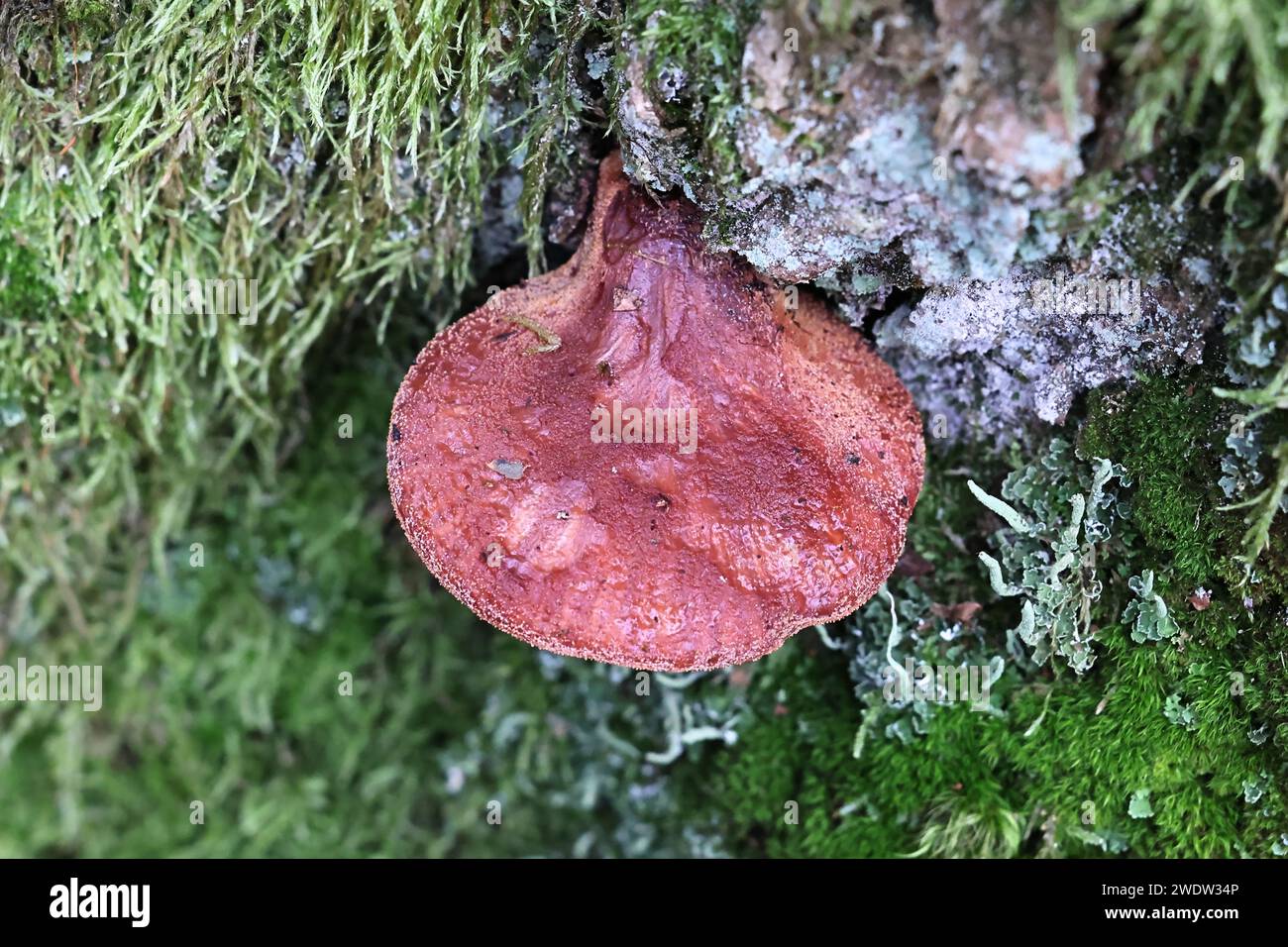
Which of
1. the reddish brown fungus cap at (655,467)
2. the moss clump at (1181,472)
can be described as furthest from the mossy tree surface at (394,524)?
the reddish brown fungus cap at (655,467)

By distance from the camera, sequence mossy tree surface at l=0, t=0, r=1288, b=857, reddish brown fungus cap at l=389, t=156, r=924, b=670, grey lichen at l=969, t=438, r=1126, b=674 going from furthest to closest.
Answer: grey lichen at l=969, t=438, r=1126, b=674, mossy tree surface at l=0, t=0, r=1288, b=857, reddish brown fungus cap at l=389, t=156, r=924, b=670

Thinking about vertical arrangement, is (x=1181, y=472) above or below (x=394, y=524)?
above

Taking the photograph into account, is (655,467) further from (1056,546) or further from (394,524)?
(394,524)

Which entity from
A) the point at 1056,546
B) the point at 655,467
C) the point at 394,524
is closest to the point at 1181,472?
the point at 1056,546

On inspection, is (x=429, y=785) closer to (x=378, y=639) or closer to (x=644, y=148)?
(x=378, y=639)

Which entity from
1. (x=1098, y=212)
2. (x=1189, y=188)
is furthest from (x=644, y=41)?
(x=1189, y=188)

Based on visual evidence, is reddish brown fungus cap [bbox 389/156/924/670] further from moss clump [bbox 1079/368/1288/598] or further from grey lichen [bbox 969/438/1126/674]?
moss clump [bbox 1079/368/1288/598]

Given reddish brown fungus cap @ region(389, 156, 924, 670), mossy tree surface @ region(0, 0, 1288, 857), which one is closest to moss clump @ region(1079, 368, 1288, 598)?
mossy tree surface @ region(0, 0, 1288, 857)

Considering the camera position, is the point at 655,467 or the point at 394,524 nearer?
the point at 655,467

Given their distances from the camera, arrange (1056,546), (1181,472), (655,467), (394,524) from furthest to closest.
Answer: (394,524), (1056,546), (1181,472), (655,467)
